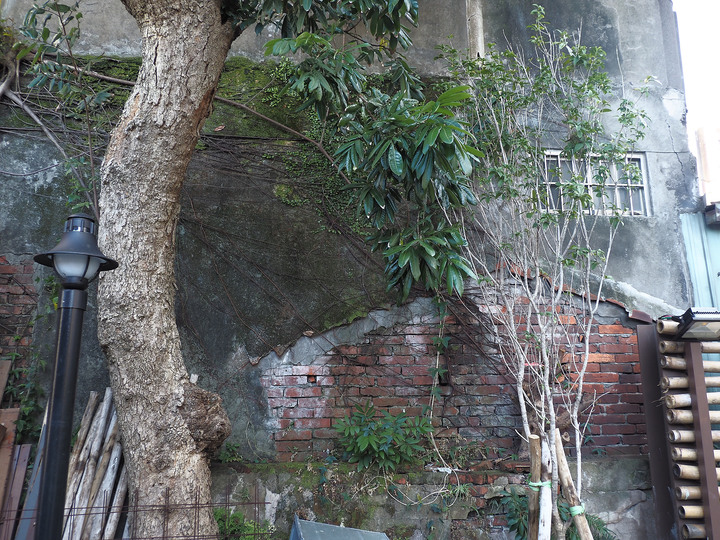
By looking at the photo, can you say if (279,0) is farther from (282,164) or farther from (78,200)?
(78,200)

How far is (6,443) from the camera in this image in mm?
3934

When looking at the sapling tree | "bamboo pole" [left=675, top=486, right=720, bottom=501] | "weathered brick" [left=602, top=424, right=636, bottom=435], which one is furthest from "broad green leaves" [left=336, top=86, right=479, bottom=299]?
"bamboo pole" [left=675, top=486, right=720, bottom=501]

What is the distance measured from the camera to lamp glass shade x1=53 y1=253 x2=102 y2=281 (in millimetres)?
2537

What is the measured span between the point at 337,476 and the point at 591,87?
11.7 ft

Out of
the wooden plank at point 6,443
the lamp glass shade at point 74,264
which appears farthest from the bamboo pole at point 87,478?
the lamp glass shade at point 74,264

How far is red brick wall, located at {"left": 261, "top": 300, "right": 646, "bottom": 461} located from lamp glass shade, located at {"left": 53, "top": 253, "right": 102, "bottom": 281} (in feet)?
6.90

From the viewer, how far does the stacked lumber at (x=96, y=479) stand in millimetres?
3477

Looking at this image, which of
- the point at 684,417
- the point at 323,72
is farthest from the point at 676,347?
the point at 323,72

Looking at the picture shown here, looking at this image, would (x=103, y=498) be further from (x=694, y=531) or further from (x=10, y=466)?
(x=694, y=531)

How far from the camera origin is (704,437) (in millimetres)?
3863

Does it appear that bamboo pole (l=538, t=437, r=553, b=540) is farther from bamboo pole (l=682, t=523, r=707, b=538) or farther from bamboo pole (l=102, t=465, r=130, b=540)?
bamboo pole (l=102, t=465, r=130, b=540)

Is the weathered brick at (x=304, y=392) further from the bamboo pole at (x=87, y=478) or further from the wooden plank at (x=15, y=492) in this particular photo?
the wooden plank at (x=15, y=492)

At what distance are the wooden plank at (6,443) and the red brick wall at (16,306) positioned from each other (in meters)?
0.44

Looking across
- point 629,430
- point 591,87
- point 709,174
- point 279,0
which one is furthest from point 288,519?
point 709,174
